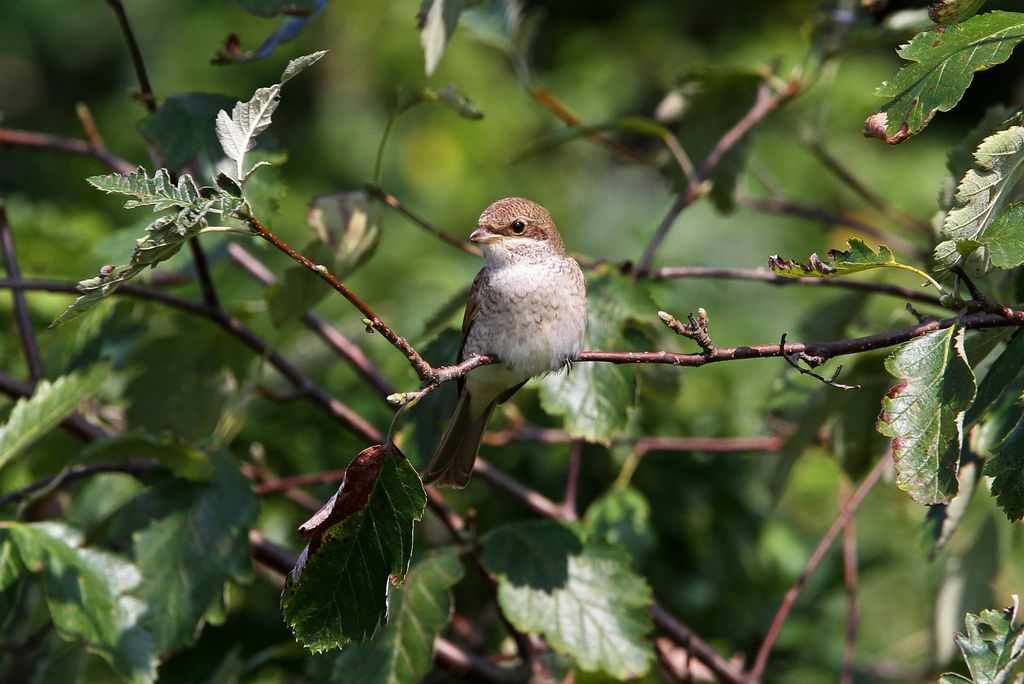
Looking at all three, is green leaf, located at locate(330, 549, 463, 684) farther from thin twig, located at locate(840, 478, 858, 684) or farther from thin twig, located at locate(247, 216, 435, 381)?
thin twig, located at locate(840, 478, 858, 684)

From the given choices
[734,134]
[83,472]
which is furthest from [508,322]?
[83,472]

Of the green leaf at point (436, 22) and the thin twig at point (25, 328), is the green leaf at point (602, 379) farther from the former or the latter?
the thin twig at point (25, 328)

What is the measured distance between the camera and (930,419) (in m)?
2.03

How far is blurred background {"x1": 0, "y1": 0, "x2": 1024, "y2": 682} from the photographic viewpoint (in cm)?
354

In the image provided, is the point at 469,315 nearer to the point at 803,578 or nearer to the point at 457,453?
the point at 457,453

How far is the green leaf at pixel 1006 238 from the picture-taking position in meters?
2.01

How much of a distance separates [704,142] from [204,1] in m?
6.63

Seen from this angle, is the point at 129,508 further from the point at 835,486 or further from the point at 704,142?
the point at 835,486

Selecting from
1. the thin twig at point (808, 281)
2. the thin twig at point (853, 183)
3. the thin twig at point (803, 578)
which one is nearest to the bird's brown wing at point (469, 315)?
the thin twig at point (808, 281)

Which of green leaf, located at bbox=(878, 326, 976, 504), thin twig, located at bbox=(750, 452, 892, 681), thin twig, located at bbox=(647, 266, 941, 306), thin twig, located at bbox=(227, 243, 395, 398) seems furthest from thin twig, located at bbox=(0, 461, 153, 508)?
green leaf, located at bbox=(878, 326, 976, 504)

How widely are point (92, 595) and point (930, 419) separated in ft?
6.88

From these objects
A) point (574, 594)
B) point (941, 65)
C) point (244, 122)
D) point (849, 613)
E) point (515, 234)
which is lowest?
point (849, 613)

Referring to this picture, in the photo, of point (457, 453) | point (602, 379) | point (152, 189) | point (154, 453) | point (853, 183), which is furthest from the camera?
point (853, 183)

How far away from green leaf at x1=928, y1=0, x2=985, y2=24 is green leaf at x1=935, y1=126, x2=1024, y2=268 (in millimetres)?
244
